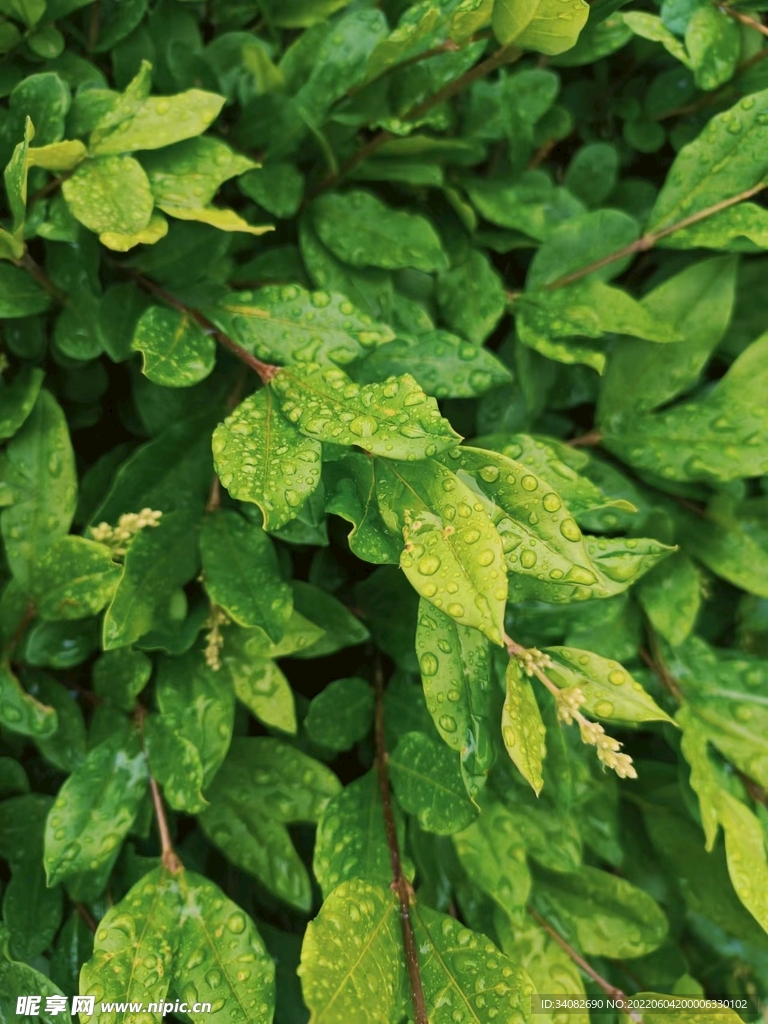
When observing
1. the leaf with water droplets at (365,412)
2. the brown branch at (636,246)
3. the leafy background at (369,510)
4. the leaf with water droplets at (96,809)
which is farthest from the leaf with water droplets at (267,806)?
the brown branch at (636,246)

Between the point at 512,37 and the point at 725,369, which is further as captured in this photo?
the point at 725,369

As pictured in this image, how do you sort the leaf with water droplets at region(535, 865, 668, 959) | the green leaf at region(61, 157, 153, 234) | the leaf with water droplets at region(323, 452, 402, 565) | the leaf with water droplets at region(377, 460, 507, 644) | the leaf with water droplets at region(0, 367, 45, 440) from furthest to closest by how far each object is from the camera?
the leaf with water droplets at region(535, 865, 668, 959), the leaf with water droplets at region(0, 367, 45, 440), the green leaf at region(61, 157, 153, 234), the leaf with water droplets at region(323, 452, 402, 565), the leaf with water droplets at region(377, 460, 507, 644)

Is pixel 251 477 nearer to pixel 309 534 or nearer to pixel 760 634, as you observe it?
pixel 309 534

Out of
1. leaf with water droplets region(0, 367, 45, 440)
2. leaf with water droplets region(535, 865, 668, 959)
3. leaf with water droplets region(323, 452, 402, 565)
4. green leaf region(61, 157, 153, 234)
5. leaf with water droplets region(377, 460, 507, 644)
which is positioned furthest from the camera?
leaf with water droplets region(535, 865, 668, 959)

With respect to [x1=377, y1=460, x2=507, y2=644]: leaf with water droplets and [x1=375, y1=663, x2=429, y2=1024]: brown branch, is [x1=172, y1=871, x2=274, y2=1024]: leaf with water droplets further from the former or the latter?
[x1=377, y1=460, x2=507, y2=644]: leaf with water droplets

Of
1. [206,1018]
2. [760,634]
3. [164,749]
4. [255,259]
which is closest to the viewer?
[206,1018]

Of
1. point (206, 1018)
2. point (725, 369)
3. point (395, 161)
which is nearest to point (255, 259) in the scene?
point (395, 161)

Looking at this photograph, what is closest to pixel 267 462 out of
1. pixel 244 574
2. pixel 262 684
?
pixel 244 574

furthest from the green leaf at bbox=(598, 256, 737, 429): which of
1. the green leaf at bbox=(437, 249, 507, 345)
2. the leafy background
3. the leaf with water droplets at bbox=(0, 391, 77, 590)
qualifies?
the leaf with water droplets at bbox=(0, 391, 77, 590)
